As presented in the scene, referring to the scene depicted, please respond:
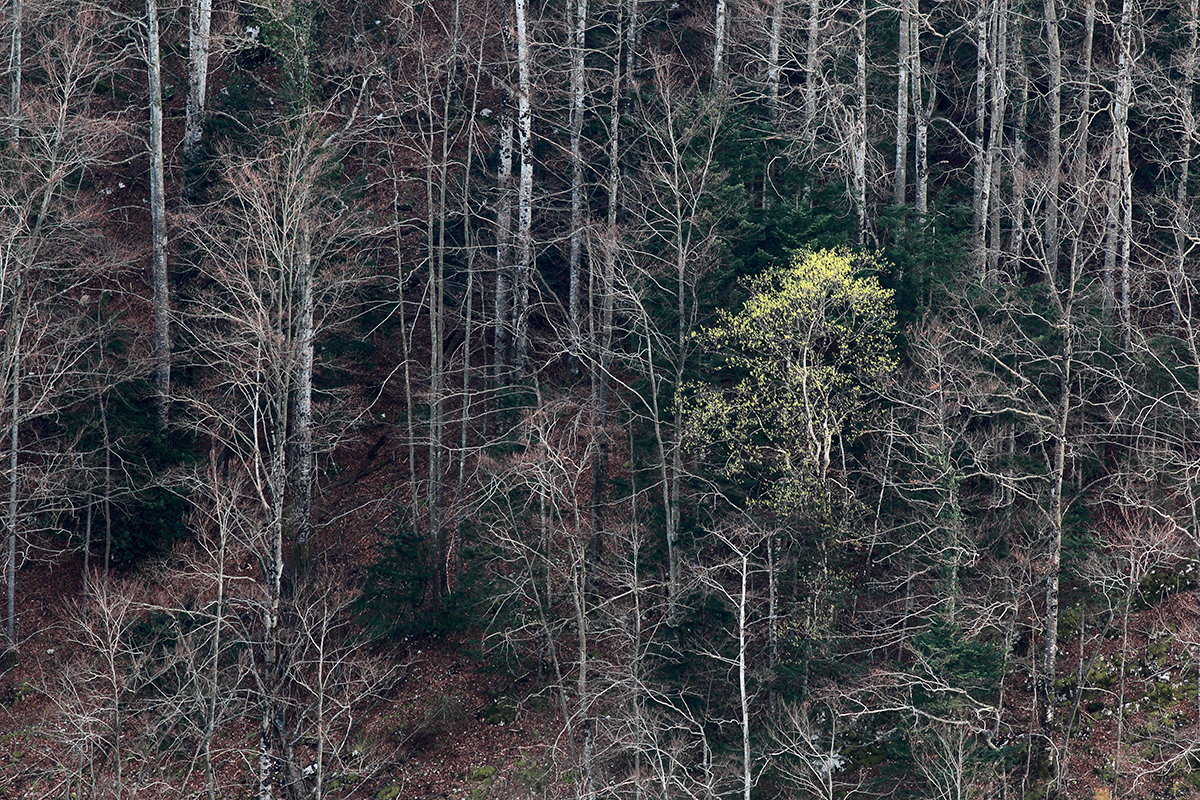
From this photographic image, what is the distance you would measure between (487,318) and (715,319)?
866 cm

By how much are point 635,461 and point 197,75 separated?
16.7 m

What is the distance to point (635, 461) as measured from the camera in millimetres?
23594

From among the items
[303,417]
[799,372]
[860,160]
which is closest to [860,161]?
[860,160]

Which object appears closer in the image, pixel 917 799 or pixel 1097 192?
pixel 917 799

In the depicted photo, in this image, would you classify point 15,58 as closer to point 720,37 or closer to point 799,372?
point 720,37

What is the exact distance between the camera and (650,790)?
18.9 metres

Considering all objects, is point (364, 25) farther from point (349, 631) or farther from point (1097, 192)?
point (1097, 192)

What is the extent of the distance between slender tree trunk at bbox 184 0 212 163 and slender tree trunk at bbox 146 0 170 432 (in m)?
1.61

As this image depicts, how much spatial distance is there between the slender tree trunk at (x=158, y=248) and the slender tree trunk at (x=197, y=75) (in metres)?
1.61

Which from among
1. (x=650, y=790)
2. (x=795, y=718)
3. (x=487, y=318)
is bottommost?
(x=650, y=790)

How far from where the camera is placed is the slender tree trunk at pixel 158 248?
79.4 feet

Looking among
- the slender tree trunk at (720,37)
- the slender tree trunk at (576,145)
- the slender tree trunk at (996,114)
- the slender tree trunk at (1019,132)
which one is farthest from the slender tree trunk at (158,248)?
the slender tree trunk at (1019,132)

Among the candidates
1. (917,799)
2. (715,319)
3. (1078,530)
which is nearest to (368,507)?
(715,319)

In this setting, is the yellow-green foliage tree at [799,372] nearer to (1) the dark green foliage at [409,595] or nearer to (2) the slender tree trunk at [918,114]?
(2) the slender tree trunk at [918,114]
